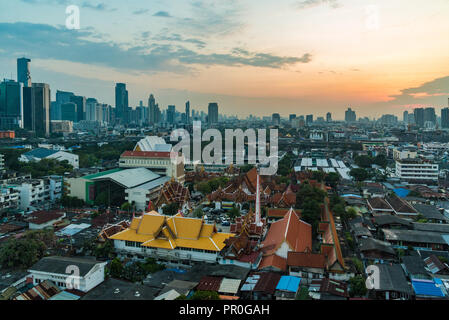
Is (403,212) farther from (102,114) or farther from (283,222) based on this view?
(102,114)

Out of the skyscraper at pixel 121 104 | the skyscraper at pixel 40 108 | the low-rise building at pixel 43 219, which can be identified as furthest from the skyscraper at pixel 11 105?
the low-rise building at pixel 43 219

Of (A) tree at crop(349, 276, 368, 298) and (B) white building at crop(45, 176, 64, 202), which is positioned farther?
(B) white building at crop(45, 176, 64, 202)

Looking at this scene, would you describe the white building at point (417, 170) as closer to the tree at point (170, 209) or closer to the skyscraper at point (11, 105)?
the tree at point (170, 209)

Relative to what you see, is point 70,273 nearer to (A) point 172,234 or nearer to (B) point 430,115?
(A) point 172,234

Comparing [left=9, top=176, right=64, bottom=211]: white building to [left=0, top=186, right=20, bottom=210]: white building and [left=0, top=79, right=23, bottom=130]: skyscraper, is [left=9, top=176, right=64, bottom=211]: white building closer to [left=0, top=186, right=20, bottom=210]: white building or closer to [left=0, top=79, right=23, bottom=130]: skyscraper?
[left=0, top=186, right=20, bottom=210]: white building

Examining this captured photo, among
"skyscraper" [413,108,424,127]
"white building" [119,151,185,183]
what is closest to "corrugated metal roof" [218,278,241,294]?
"white building" [119,151,185,183]

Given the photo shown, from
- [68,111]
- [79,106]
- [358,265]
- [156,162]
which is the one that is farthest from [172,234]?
[79,106]
